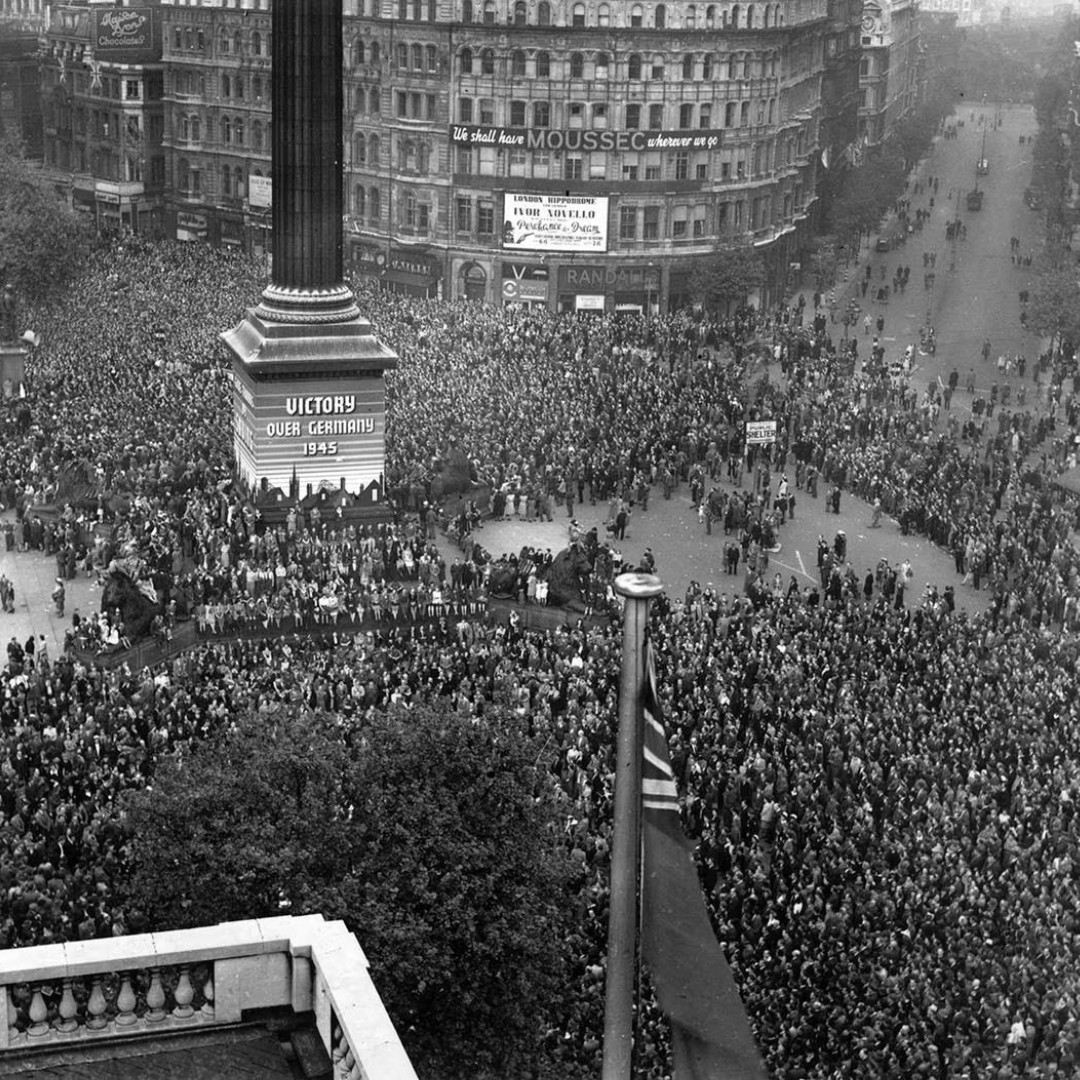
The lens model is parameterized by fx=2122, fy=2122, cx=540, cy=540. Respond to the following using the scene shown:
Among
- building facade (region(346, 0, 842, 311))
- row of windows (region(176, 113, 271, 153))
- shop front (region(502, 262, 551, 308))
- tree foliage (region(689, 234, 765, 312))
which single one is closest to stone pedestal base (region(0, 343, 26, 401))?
shop front (region(502, 262, 551, 308))

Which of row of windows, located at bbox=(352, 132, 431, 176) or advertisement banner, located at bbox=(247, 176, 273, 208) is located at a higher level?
row of windows, located at bbox=(352, 132, 431, 176)

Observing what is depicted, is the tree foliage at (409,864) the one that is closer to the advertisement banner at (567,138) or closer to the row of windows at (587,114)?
the advertisement banner at (567,138)

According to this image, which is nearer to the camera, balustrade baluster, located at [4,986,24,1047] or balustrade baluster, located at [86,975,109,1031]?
balustrade baluster, located at [4,986,24,1047]

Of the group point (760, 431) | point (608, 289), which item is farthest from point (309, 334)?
point (608, 289)

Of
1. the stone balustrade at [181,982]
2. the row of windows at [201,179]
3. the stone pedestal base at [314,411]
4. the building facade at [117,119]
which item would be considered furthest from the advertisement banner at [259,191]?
the stone balustrade at [181,982]

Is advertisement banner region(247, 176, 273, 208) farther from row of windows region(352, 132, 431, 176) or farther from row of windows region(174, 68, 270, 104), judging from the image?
row of windows region(352, 132, 431, 176)
